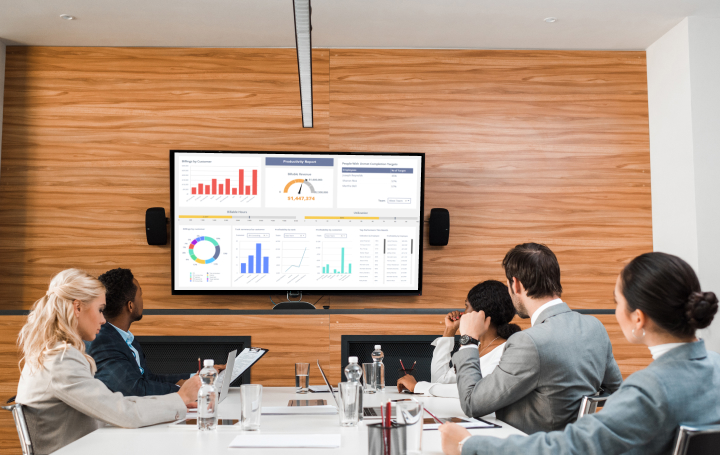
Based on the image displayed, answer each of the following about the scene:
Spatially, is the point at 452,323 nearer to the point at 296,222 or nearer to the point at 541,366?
the point at 541,366

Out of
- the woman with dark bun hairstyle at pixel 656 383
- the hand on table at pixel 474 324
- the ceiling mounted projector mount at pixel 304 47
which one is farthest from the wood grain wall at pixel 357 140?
the woman with dark bun hairstyle at pixel 656 383

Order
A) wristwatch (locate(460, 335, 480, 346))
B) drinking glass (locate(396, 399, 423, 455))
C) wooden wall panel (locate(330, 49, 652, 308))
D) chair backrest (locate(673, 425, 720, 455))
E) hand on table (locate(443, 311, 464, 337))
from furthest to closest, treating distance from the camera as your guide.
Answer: wooden wall panel (locate(330, 49, 652, 308))
hand on table (locate(443, 311, 464, 337))
wristwatch (locate(460, 335, 480, 346))
drinking glass (locate(396, 399, 423, 455))
chair backrest (locate(673, 425, 720, 455))

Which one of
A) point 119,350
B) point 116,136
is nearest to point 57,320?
point 119,350

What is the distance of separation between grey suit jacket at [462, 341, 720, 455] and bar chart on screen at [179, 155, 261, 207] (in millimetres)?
3144

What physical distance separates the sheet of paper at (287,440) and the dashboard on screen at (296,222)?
2490mm

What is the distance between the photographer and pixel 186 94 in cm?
434

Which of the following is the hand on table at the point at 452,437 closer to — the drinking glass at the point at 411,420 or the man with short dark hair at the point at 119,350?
the drinking glass at the point at 411,420

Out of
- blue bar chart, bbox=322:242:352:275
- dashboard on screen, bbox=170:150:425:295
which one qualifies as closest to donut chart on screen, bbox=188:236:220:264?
dashboard on screen, bbox=170:150:425:295

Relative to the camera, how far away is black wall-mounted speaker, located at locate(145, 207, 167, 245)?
410 centimetres

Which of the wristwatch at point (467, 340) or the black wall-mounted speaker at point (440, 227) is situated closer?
the wristwatch at point (467, 340)

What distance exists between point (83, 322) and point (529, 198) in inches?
132

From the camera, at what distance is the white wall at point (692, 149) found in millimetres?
3906

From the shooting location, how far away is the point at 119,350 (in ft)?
7.26

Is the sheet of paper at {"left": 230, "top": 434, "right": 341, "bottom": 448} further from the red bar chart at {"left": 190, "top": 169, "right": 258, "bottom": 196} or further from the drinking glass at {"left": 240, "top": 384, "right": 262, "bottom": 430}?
the red bar chart at {"left": 190, "top": 169, "right": 258, "bottom": 196}
